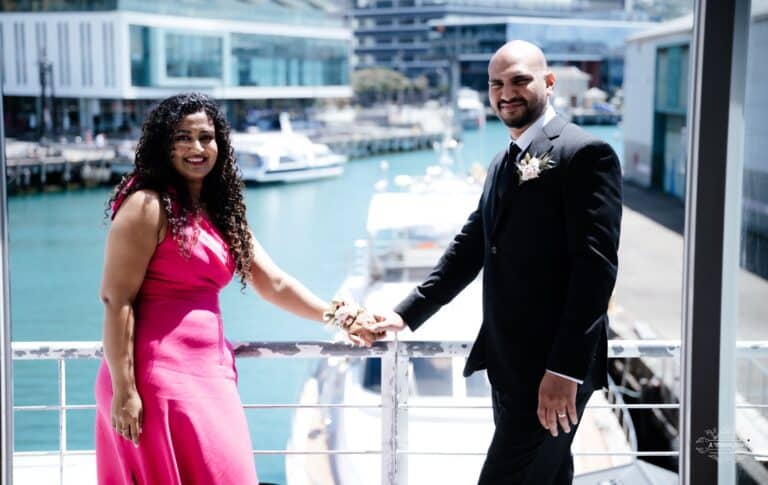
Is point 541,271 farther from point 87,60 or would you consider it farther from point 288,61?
point 288,61

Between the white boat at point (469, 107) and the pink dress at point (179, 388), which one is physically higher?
the white boat at point (469, 107)

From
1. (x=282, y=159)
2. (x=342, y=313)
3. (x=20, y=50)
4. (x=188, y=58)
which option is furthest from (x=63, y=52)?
(x=342, y=313)

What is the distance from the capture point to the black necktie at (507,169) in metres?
1.19

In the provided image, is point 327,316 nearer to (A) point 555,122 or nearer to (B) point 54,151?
(A) point 555,122

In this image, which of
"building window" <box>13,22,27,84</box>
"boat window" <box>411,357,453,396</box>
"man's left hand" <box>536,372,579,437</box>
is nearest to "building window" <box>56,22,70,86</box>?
"building window" <box>13,22,27,84</box>

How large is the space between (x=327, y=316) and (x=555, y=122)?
51 centimetres

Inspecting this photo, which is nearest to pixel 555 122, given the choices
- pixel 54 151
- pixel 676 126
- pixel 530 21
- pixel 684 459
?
pixel 684 459

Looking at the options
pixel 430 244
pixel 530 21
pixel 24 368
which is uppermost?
pixel 530 21

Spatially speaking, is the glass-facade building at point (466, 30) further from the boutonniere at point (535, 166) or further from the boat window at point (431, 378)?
the boutonniere at point (535, 166)

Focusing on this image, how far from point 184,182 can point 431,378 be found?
4679 millimetres

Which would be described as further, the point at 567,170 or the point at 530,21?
the point at 530,21

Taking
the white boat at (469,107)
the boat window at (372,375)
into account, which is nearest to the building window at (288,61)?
the white boat at (469,107)

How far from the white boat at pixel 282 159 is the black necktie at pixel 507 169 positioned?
25.6 m

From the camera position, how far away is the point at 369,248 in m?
9.45
